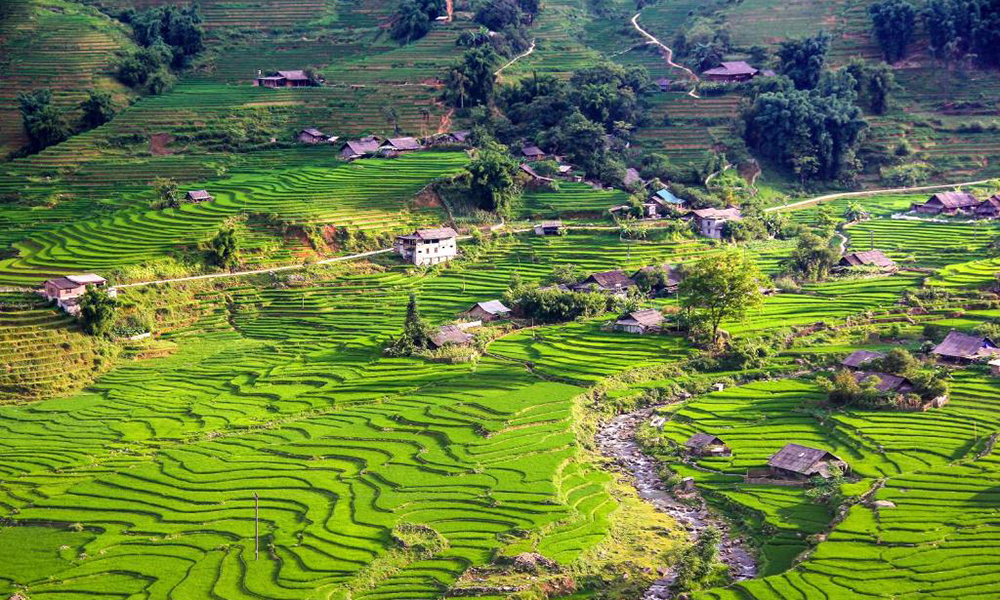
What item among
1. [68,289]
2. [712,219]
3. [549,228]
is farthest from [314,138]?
[68,289]

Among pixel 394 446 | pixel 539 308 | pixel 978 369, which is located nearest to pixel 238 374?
pixel 394 446

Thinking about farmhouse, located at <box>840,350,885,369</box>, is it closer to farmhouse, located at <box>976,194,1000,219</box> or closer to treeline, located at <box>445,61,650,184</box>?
farmhouse, located at <box>976,194,1000,219</box>

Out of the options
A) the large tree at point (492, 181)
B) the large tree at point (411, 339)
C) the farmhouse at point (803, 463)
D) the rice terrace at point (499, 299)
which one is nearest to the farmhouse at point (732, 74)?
the rice terrace at point (499, 299)

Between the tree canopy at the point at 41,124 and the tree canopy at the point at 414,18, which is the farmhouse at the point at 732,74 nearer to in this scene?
the tree canopy at the point at 414,18

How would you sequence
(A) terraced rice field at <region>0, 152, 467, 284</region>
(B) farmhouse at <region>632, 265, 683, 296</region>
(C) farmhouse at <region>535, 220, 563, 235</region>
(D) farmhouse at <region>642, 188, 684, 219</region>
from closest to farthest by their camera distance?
(A) terraced rice field at <region>0, 152, 467, 284</region> < (B) farmhouse at <region>632, 265, 683, 296</region> < (C) farmhouse at <region>535, 220, 563, 235</region> < (D) farmhouse at <region>642, 188, 684, 219</region>

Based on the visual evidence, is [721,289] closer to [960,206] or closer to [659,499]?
[659,499]

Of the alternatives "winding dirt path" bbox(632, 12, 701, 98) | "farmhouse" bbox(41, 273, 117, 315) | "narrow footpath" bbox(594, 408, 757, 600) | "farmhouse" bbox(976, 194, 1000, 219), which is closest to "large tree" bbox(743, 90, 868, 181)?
"winding dirt path" bbox(632, 12, 701, 98)
